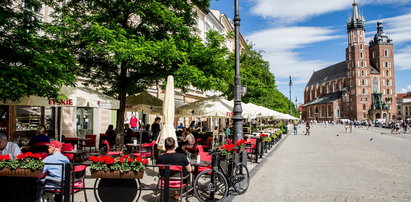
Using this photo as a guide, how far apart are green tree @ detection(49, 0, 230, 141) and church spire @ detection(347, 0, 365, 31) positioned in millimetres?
127578

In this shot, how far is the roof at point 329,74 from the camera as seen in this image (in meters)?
136

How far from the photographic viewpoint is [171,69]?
1149 cm

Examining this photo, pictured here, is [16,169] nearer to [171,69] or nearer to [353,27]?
[171,69]

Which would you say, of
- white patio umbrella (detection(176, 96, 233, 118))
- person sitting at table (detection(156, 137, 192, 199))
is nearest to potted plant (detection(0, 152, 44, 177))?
person sitting at table (detection(156, 137, 192, 199))

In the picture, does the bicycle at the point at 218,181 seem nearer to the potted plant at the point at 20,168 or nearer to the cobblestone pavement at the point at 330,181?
the cobblestone pavement at the point at 330,181

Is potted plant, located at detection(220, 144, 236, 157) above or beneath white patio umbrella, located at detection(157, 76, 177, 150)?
beneath

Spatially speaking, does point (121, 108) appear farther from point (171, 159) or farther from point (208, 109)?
point (171, 159)

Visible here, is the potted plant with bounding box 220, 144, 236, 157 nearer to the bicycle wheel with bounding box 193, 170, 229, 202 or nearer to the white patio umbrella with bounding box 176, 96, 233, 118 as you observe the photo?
the bicycle wheel with bounding box 193, 170, 229, 202

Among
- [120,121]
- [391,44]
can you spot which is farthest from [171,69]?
[391,44]

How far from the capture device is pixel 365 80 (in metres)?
116

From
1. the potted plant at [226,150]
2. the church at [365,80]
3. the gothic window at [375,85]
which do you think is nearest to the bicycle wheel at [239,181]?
the potted plant at [226,150]

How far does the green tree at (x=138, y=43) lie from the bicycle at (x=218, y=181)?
4394mm

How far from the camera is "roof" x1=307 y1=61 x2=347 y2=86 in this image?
446 feet

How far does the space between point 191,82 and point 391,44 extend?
12664 cm
